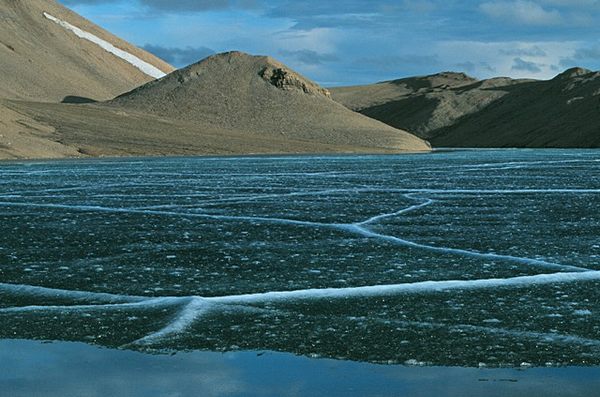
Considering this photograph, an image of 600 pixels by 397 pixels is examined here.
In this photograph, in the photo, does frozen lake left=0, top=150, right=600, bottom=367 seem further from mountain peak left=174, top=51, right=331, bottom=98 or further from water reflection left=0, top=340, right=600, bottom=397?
mountain peak left=174, top=51, right=331, bottom=98

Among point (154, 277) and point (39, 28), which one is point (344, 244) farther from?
point (39, 28)

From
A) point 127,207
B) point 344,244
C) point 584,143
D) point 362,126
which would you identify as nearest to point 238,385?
point 344,244

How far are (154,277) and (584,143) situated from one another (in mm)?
92352

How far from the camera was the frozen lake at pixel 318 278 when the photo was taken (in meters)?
5.61

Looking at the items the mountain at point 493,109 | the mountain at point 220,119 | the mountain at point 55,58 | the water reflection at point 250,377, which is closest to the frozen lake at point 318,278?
the water reflection at point 250,377

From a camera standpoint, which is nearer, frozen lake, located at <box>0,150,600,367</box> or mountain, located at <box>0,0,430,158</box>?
frozen lake, located at <box>0,150,600,367</box>

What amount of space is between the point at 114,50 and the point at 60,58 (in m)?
18.2

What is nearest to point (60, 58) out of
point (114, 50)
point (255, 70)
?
point (114, 50)

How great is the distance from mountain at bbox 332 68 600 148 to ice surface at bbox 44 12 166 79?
119 ft

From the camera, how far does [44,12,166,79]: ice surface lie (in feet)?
382

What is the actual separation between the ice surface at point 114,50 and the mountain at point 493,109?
3640 cm

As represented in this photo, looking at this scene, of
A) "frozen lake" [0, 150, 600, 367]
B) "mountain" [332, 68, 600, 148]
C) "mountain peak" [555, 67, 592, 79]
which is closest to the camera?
"frozen lake" [0, 150, 600, 367]

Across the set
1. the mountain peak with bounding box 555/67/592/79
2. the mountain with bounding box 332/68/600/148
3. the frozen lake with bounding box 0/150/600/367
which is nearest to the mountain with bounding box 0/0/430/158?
the mountain with bounding box 332/68/600/148

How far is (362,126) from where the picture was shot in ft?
261
